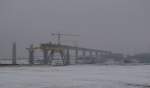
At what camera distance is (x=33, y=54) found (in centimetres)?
8694

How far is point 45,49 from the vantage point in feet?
283

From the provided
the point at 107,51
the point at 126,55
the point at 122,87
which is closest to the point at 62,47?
the point at 126,55

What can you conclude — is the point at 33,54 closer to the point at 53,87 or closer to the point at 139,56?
the point at 139,56

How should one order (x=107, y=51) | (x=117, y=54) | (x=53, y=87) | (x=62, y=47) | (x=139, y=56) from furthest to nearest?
(x=107, y=51), (x=117, y=54), (x=139, y=56), (x=62, y=47), (x=53, y=87)

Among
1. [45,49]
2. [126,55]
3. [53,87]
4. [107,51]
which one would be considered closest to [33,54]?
[45,49]

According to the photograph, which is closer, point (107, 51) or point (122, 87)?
point (122, 87)

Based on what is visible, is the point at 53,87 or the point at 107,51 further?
the point at 107,51

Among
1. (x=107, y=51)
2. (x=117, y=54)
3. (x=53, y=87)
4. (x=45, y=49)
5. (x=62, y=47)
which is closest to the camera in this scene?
(x=53, y=87)

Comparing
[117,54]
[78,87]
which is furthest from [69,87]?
[117,54]

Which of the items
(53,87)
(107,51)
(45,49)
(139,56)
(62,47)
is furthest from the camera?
(107,51)

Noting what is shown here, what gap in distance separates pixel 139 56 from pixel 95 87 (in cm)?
8913

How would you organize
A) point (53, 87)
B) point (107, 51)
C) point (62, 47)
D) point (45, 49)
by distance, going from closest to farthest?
1. point (53, 87)
2. point (45, 49)
3. point (62, 47)
4. point (107, 51)

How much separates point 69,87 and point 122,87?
2330 millimetres

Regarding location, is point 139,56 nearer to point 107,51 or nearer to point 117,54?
point 117,54
